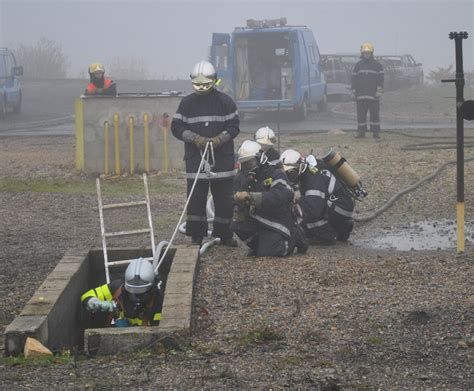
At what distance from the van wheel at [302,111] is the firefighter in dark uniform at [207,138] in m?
16.4

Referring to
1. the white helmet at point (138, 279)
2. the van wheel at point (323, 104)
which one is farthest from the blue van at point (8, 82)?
the white helmet at point (138, 279)

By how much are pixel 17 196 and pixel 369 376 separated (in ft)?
31.8

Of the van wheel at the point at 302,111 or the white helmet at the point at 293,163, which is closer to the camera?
the white helmet at the point at 293,163

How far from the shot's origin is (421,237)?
11758 mm

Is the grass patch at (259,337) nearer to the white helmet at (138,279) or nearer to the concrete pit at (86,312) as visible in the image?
the concrete pit at (86,312)

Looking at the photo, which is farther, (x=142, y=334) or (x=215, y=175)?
(x=215, y=175)

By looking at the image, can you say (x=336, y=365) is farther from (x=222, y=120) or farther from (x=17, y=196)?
(x=17, y=196)

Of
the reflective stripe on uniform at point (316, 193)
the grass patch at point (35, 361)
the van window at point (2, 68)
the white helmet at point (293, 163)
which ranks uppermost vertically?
the van window at point (2, 68)

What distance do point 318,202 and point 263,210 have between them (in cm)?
93

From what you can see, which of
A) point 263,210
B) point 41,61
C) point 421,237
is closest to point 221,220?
point 263,210

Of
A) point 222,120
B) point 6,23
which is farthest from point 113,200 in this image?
point 6,23

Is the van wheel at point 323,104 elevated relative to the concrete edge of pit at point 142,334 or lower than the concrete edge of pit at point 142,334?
elevated

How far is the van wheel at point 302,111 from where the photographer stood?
27134 mm

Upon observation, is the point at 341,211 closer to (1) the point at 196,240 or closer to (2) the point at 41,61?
(1) the point at 196,240
